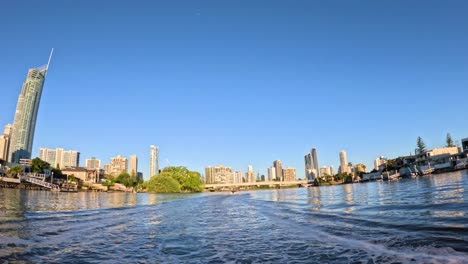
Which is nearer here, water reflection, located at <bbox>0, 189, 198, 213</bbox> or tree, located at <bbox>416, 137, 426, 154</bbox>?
water reflection, located at <bbox>0, 189, 198, 213</bbox>

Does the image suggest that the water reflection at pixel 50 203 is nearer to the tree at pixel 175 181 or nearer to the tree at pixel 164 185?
the tree at pixel 164 185

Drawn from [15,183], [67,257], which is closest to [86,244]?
[67,257]

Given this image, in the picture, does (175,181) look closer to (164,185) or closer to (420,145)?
(164,185)

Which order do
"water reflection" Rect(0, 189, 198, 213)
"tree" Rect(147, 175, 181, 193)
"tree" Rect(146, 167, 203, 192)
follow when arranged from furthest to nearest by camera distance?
1. "tree" Rect(146, 167, 203, 192)
2. "tree" Rect(147, 175, 181, 193)
3. "water reflection" Rect(0, 189, 198, 213)

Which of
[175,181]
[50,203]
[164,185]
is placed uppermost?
[175,181]

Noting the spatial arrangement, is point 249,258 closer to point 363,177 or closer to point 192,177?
point 192,177

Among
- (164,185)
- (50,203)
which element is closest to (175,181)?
(164,185)

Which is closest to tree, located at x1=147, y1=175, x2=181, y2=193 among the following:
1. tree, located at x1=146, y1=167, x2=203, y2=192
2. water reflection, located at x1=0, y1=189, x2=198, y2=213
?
tree, located at x1=146, y1=167, x2=203, y2=192

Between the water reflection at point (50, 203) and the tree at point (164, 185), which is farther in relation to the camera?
the tree at point (164, 185)

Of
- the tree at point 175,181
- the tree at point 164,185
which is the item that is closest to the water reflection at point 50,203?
the tree at point 164,185

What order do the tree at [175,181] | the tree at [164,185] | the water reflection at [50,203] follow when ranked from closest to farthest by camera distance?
the water reflection at [50,203], the tree at [164,185], the tree at [175,181]

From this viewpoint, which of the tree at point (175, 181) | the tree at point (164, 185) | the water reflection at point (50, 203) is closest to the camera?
the water reflection at point (50, 203)

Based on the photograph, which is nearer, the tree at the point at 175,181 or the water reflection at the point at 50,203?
the water reflection at the point at 50,203

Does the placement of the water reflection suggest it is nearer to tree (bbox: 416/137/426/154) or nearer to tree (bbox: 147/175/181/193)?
tree (bbox: 147/175/181/193)
